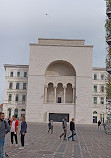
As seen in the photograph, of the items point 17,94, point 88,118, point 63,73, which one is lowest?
point 88,118

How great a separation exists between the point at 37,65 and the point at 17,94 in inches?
562

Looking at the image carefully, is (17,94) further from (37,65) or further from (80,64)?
(80,64)

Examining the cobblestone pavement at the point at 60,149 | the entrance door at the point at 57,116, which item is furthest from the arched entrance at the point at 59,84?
the cobblestone pavement at the point at 60,149

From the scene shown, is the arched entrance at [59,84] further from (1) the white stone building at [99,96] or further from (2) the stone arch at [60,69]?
(1) the white stone building at [99,96]

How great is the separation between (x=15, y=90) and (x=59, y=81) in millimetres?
16828

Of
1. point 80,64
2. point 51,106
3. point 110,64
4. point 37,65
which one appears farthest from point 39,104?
point 110,64

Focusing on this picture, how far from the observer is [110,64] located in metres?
23.4

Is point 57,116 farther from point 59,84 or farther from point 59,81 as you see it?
point 59,81

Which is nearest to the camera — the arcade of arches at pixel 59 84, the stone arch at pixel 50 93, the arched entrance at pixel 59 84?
the arched entrance at pixel 59 84

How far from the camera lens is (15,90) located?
65.6 metres

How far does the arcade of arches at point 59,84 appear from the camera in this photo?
5469cm

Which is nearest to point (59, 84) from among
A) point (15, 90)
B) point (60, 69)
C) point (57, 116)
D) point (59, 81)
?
point (59, 81)

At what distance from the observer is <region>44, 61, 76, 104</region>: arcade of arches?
5469 cm

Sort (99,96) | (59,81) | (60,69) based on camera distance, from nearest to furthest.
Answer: (59,81)
(60,69)
(99,96)
